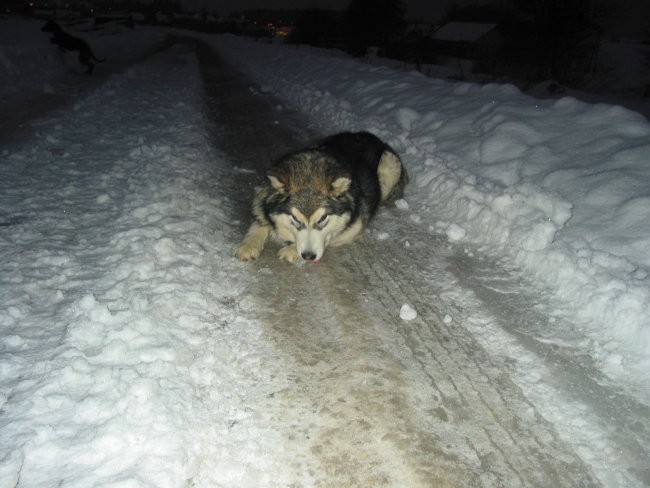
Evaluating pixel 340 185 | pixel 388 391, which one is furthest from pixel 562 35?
pixel 388 391

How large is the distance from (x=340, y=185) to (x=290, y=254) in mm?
959

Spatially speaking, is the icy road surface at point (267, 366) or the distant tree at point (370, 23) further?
the distant tree at point (370, 23)

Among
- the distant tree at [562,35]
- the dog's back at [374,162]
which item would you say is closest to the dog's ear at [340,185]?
the dog's back at [374,162]

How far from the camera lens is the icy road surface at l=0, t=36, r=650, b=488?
89.5 inches

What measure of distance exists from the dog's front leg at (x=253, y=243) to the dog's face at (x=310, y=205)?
20 centimetres

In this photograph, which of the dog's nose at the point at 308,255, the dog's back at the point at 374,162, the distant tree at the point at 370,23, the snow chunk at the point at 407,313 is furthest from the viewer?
the distant tree at the point at 370,23

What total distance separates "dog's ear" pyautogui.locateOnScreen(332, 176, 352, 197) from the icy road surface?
0.79 metres

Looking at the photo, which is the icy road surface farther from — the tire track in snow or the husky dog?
the husky dog

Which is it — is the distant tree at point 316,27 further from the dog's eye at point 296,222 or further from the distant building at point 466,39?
the dog's eye at point 296,222

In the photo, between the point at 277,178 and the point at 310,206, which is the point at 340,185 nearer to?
the point at 310,206

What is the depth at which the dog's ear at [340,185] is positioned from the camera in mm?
4160

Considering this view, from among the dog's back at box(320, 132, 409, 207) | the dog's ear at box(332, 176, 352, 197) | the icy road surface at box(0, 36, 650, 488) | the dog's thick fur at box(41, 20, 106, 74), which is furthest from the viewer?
the dog's thick fur at box(41, 20, 106, 74)

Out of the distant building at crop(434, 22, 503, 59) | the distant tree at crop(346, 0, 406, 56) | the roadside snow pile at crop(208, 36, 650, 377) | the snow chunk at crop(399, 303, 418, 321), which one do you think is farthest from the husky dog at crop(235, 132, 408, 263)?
the distant building at crop(434, 22, 503, 59)

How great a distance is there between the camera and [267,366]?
9.68ft
